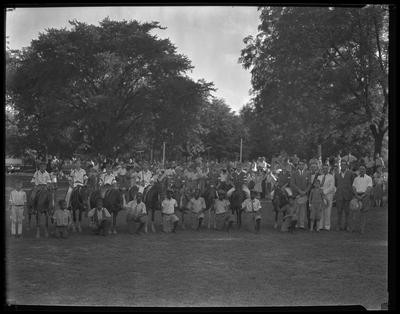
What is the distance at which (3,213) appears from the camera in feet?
14.7

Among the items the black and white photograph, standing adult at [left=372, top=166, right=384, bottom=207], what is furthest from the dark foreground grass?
standing adult at [left=372, top=166, right=384, bottom=207]

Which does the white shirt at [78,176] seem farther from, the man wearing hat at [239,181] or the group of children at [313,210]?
the group of children at [313,210]

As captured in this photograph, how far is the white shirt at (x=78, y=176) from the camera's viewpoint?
1263 cm

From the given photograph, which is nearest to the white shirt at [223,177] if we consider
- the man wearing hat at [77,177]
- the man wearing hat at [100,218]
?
the man wearing hat at [100,218]

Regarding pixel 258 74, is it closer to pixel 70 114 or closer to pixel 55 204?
pixel 70 114

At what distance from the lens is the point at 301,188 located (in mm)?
12766

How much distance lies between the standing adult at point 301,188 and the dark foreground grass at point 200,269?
1160 millimetres

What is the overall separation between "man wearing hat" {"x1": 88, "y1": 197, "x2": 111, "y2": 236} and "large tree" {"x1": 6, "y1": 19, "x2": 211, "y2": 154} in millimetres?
1510

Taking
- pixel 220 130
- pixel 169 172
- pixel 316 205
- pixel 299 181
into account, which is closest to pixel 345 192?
pixel 316 205

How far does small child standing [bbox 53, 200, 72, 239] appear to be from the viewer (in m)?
10.8

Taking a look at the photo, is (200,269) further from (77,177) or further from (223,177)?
(77,177)

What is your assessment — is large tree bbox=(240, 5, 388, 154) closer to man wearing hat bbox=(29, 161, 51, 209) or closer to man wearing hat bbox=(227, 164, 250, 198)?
man wearing hat bbox=(227, 164, 250, 198)
